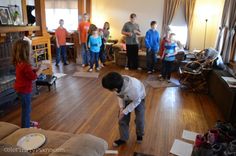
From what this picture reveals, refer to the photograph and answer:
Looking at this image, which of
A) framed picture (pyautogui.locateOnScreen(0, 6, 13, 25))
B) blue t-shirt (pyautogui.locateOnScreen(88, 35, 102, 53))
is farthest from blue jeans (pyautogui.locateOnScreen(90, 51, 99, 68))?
framed picture (pyautogui.locateOnScreen(0, 6, 13, 25))

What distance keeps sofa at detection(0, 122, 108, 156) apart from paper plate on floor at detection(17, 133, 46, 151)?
1.3 inches

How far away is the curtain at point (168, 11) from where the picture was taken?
A: 6477mm

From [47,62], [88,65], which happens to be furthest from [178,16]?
[47,62]

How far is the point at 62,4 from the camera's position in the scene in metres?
8.66

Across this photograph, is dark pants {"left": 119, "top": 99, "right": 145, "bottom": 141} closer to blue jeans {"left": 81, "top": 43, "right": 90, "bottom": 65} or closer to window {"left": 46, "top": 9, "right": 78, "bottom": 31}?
blue jeans {"left": 81, "top": 43, "right": 90, "bottom": 65}

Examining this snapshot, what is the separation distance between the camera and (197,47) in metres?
6.66

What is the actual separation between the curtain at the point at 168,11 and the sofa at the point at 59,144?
18.6 feet

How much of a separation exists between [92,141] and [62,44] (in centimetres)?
522

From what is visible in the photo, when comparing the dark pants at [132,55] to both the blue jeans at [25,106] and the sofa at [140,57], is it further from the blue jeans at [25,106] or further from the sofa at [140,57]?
the blue jeans at [25,106]

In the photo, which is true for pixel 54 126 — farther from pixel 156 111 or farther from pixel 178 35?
pixel 178 35

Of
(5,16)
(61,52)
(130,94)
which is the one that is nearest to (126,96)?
(130,94)

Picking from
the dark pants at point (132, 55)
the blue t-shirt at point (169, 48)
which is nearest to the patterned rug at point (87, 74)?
the dark pants at point (132, 55)

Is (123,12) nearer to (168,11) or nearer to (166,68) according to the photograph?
(168,11)

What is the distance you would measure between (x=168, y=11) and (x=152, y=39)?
1675 millimetres
